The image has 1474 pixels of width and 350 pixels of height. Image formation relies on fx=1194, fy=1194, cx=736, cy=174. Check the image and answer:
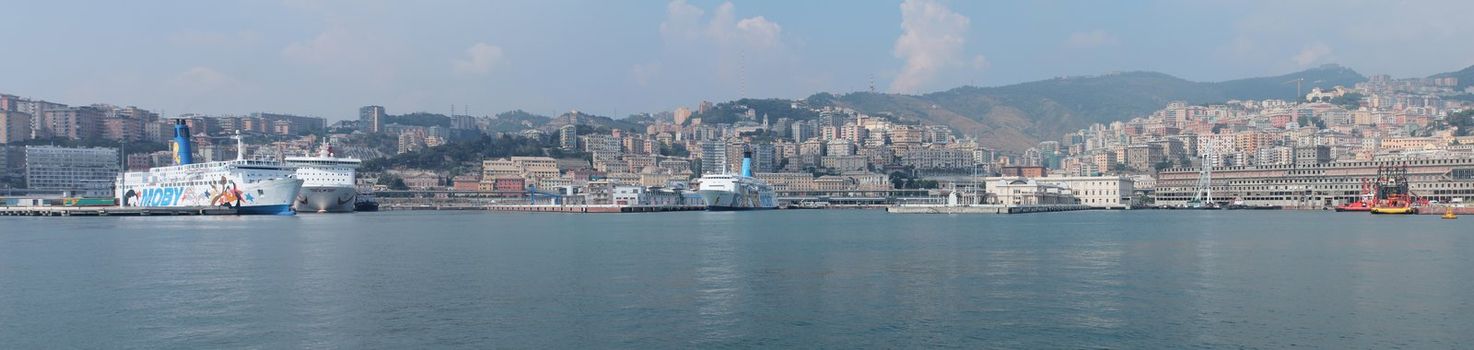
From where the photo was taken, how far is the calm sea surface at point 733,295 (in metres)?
12.6

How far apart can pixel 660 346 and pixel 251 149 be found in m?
109

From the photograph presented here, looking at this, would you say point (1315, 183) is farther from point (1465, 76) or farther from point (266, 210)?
point (1465, 76)

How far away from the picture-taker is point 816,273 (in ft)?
64.1

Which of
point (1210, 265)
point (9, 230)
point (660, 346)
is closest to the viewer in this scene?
point (660, 346)

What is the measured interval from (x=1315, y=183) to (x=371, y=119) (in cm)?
11149

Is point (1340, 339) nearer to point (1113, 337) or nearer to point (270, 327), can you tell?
point (1113, 337)

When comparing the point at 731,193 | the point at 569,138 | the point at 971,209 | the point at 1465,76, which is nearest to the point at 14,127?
the point at 569,138

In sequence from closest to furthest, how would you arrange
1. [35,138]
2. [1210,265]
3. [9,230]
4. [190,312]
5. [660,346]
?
1. [660,346]
2. [190,312]
3. [1210,265]
4. [9,230]
5. [35,138]

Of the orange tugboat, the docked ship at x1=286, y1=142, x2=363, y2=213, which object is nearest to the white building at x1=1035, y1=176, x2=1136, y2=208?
the orange tugboat

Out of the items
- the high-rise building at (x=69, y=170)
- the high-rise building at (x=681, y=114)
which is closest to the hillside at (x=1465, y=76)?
the high-rise building at (x=681, y=114)

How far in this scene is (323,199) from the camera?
56812 mm

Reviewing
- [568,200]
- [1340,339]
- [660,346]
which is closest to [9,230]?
[660,346]

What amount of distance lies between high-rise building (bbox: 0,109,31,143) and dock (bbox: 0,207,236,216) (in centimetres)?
4627

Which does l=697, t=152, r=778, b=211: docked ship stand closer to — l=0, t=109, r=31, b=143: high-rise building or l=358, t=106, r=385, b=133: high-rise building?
l=0, t=109, r=31, b=143: high-rise building
